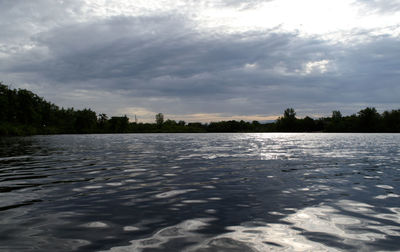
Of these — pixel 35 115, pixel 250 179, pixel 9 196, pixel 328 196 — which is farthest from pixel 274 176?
pixel 35 115

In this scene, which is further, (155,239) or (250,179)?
(250,179)

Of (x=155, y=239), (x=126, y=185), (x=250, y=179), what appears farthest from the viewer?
(x=250, y=179)

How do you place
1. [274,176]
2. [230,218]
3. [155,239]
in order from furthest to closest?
[274,176]
[230,218]
[155,239]

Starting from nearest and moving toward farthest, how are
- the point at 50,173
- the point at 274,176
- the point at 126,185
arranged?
the point at 126,185 < the point at 274,176 < the point at 50,173

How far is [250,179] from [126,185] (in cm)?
568

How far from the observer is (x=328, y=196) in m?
9.77

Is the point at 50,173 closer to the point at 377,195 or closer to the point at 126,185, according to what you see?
the point at 126,185

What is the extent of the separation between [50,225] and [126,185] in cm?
499

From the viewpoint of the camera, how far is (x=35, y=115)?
15862 centimetres

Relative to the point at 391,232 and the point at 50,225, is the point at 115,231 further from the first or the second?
the point at 391,232

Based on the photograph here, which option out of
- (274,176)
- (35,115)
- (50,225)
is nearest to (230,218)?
(50,225)

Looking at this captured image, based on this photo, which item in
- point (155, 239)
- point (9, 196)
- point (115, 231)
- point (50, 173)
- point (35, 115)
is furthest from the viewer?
point (35, 115)

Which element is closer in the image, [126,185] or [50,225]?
[50,225]

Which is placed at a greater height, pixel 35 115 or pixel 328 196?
pixel 35 115
